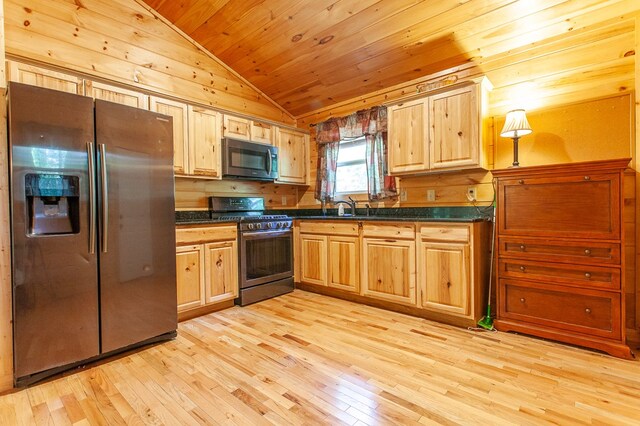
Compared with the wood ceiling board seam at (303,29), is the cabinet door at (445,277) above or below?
below

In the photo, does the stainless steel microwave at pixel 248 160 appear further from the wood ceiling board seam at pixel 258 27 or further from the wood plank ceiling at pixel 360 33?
the wood ceiling board seam at pixel 258 27

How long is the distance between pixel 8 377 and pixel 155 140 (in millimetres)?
1737

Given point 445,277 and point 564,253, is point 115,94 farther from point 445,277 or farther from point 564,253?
point 564,253

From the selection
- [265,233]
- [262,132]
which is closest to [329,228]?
[265,233]

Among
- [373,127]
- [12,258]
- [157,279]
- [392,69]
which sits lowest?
[157,279]

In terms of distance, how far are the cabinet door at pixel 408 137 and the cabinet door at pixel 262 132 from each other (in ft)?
5.10

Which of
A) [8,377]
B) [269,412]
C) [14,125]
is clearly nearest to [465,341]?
[269,412]

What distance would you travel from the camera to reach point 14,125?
1.81 m

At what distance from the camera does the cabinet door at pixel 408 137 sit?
123 inches

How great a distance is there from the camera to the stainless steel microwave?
11.6ft

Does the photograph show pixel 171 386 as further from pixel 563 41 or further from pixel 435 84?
pixel 563 41

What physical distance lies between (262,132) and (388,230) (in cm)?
203

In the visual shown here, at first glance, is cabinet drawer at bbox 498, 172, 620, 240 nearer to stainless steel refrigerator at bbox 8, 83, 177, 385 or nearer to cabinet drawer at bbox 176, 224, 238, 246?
cabinet drawer at bbox 176, 224, 238, 246

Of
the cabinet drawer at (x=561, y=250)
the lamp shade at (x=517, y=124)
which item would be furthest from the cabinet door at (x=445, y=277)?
the lamp shade at (x=517, y=124)
